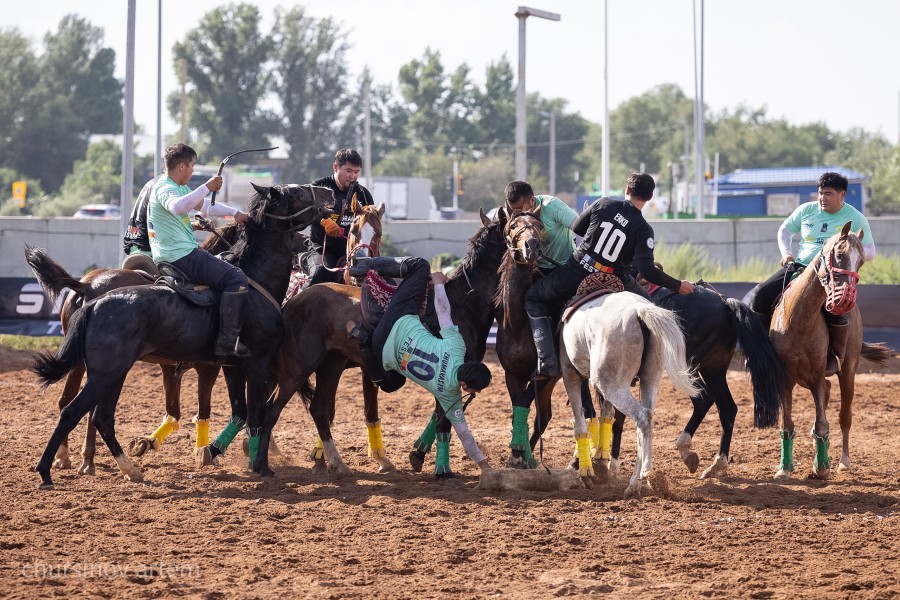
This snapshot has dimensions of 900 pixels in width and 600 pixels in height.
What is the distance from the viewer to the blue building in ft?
160

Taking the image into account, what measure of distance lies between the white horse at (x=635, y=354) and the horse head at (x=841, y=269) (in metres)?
1.62

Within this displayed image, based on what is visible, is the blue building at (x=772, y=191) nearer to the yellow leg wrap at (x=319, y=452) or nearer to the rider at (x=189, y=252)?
the yellow leg wrap at (x=319, y=452)

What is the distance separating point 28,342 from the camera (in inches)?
648

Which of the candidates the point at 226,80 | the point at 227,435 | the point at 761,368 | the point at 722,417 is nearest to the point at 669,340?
the point at 761,368

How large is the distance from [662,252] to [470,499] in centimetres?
1303

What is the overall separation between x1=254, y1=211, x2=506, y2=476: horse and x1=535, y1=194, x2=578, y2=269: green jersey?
394 mm

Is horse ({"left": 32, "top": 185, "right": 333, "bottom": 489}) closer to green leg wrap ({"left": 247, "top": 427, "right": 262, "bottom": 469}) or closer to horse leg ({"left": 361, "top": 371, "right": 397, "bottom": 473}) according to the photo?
green leg wrap ({"left": 247, "top": 427, "right": 262, "bottom": 469})

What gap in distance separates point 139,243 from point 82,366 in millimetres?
1468

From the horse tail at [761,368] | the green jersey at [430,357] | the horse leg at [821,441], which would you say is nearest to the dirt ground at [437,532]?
the horse leg at [821,441]

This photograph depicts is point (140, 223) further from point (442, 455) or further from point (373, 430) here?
point (442, 455)

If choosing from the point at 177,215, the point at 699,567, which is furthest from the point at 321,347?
the point at 699,567

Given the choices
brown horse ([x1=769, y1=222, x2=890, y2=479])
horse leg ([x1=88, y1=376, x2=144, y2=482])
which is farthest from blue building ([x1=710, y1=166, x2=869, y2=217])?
horse leg ([x1=88, y1=376, x2=144, y2=482])

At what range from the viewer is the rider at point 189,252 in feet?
26.7

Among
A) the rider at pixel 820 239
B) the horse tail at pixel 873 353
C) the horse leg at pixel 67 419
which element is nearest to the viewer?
the horse leg at pixel 67 419
